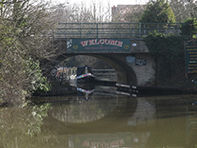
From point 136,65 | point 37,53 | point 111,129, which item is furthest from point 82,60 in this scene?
point 111,129

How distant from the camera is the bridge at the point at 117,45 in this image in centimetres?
2134

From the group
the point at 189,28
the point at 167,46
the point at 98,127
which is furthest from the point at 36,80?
the point at 189,28

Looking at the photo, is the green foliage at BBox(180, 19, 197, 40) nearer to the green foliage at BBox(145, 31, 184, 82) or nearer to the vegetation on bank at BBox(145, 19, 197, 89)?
the vegetation on bank at BBox(145, 19, 197, 89)

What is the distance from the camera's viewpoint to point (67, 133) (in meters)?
8.55

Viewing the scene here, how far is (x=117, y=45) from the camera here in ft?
71.7

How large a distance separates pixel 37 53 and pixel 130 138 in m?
10.3

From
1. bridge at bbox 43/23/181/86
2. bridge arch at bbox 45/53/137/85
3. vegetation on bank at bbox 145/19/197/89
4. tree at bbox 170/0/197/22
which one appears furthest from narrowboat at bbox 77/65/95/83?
vegetation on bank at bbox 145/19/197/89

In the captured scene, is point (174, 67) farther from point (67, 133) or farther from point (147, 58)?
point (67, 133)

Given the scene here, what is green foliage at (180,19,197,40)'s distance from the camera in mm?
21984

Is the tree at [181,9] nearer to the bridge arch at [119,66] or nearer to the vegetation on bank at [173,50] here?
the bridge arch at [119,66]

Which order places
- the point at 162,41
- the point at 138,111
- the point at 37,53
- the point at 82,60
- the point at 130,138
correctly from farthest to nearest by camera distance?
1. the point at 82,60
2. the point at 162,41
3. the point at 37,53
4. the point at 138,111
5. the point at 130,138

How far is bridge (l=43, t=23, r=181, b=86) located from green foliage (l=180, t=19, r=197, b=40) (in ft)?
2.24

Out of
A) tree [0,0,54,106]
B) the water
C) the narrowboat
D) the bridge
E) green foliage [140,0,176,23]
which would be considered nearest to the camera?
the water

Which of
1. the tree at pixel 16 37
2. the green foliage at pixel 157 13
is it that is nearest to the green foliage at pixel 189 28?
the green foliage at pixel 157 13
